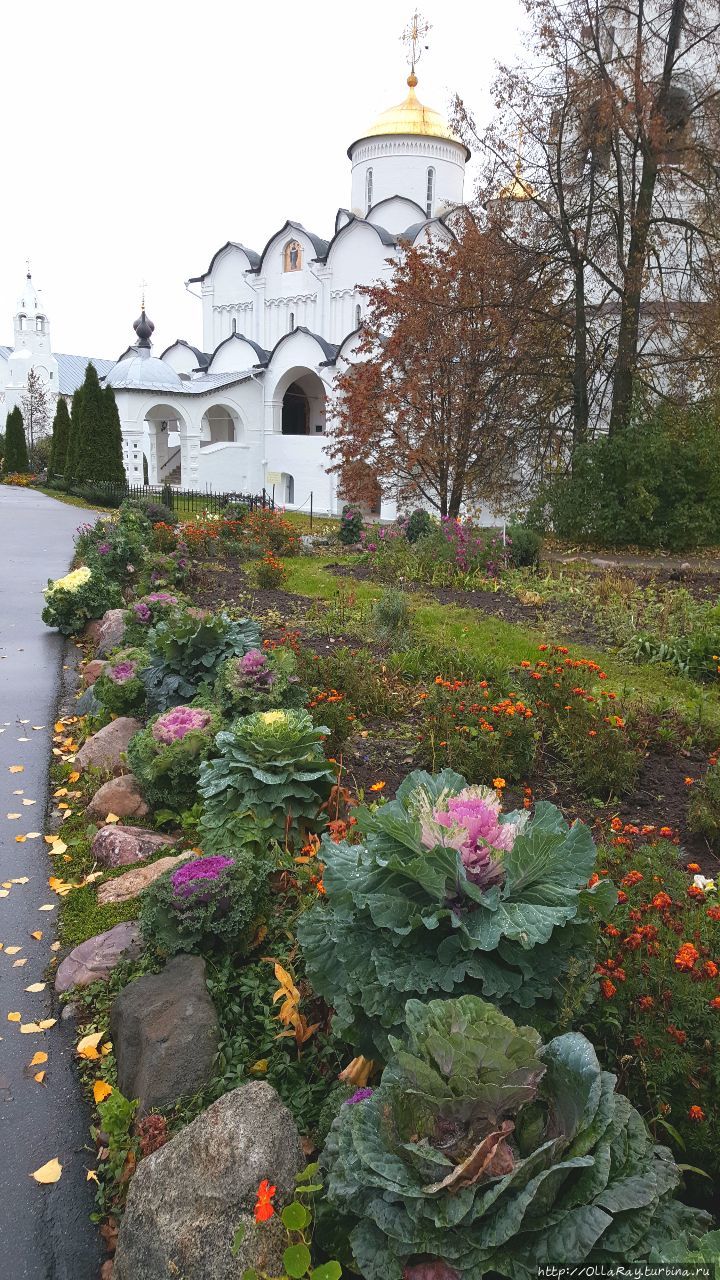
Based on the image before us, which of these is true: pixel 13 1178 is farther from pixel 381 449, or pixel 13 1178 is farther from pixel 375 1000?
pixel 381 449

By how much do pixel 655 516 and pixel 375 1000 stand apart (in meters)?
13.8

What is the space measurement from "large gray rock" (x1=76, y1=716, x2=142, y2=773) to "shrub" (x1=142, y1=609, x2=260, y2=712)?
0.76ft

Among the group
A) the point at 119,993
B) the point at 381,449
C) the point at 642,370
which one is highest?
the point at 642,370

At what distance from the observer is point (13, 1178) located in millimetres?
2637

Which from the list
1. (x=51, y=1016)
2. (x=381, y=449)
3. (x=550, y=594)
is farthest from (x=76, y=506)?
(x=51, y=1016)

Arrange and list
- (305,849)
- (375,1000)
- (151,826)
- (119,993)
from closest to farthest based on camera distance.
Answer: (375,1000), (119,993), (305,849), (151,826)

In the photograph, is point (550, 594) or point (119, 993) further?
point (550, 594)

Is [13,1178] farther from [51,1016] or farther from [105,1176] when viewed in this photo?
[51,1016]

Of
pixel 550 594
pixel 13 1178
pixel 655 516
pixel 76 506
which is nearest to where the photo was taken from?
pixel 13 1178

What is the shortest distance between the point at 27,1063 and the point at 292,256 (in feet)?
111

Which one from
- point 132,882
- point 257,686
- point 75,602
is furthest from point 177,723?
point 75,602

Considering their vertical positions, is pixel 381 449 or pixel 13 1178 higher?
pixel 381 449

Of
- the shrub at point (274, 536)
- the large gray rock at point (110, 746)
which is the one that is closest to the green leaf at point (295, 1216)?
the large gray rock at point (110, 746)

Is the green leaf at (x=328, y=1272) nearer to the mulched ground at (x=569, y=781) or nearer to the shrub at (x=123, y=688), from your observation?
the mulched ground at (x=569, y=781)
